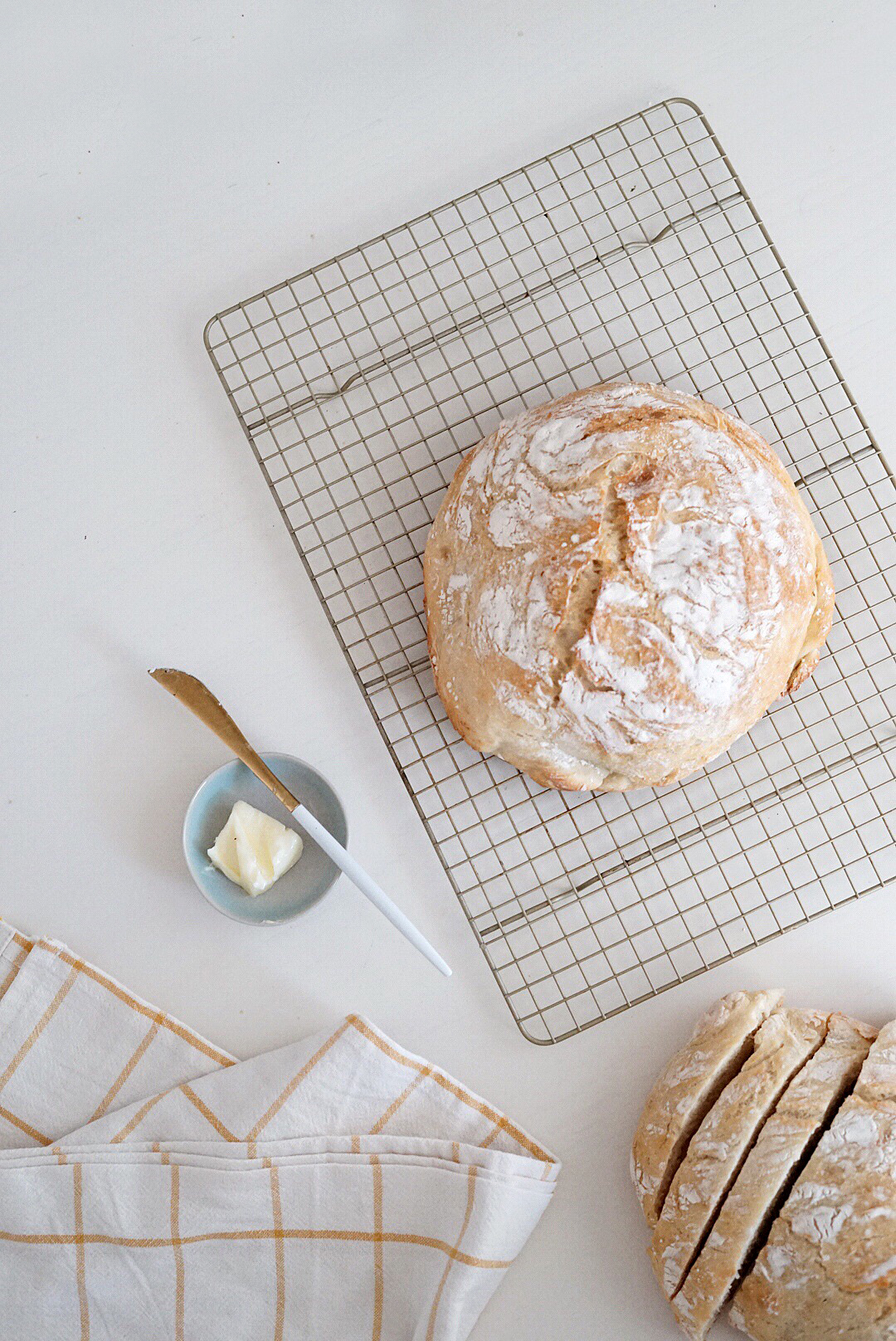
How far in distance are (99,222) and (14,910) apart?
4.09 ft

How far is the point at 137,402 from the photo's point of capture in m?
1.83

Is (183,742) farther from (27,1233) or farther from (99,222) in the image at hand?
(99,222)

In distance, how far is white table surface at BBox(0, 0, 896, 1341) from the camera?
1.73 metres

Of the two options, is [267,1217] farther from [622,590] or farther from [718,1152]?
[622,590]

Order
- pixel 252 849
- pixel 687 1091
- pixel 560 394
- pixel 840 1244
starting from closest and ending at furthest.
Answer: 1. pixel 840 1244
2. pixel 687 1091
3. pixel 252 849
4. pixel 560 394

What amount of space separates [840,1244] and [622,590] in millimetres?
953

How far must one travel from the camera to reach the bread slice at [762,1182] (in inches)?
56.4

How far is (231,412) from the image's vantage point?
1817 millimetres

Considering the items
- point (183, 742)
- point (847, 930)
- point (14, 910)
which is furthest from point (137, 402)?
point (847, 930)

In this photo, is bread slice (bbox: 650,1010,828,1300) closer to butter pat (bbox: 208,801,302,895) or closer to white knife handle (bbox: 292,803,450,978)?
white knife handle (bbox: 292,803,450,978)

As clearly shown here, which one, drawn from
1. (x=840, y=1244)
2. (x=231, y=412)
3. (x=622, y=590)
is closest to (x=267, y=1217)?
(x=840, y=1244)

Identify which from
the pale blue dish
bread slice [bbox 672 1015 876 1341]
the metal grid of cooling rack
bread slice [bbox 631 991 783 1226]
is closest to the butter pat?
the pale blue dish

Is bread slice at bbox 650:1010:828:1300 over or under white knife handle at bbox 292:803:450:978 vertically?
under

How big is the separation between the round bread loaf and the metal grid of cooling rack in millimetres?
222
